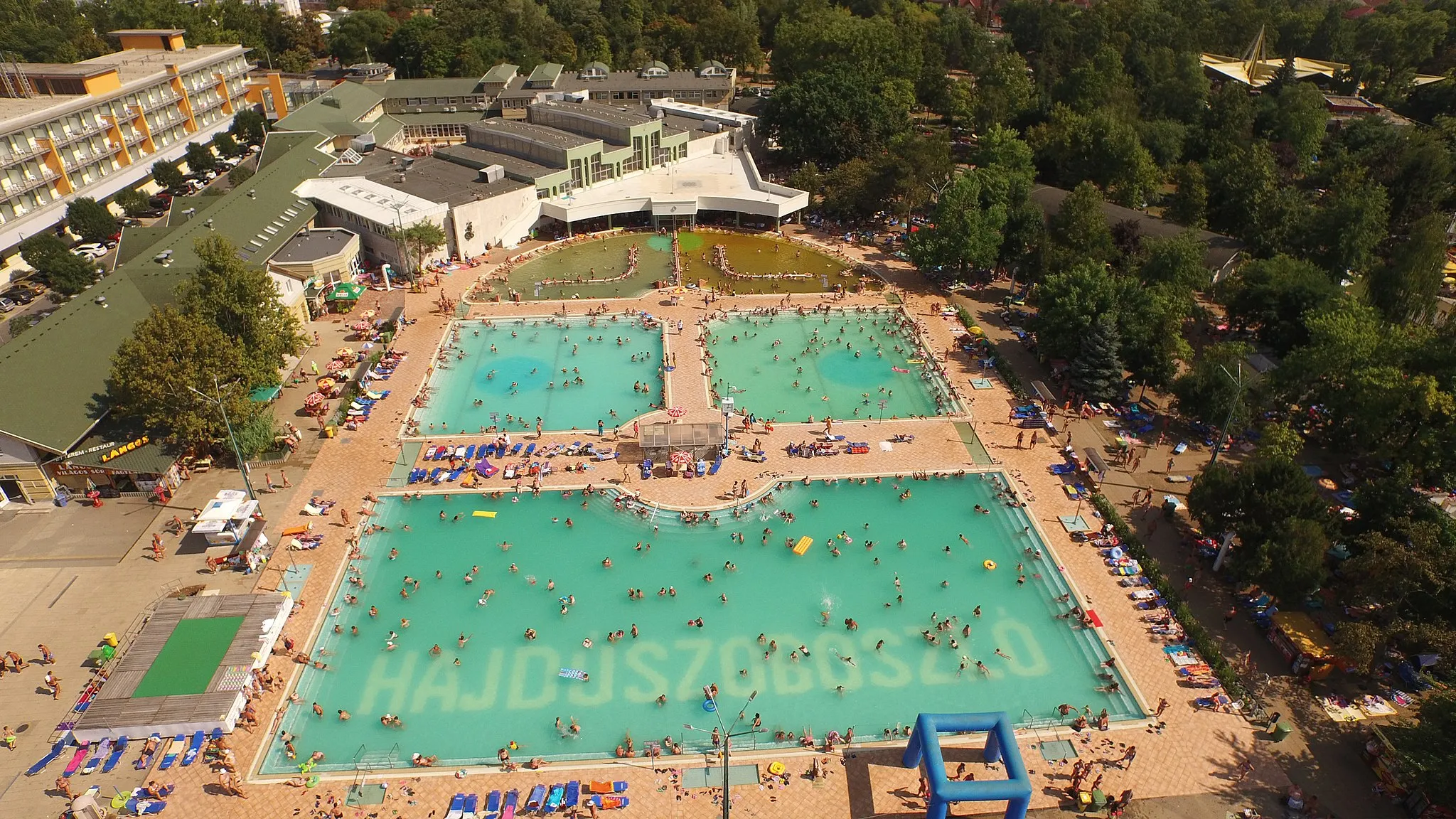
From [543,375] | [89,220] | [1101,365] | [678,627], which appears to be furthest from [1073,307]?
[89,220]

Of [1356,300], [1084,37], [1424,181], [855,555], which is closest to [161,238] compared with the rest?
[855,555]

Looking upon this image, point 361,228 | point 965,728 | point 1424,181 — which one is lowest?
point 965,728

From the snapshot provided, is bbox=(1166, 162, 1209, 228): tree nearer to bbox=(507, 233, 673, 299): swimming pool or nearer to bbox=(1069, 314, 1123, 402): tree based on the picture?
bbox=(1069, 314, 1123, 402): tree

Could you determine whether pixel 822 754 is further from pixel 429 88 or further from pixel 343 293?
pixel 429 88

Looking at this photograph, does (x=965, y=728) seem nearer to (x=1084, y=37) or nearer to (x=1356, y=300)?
(x=1356, y=300)

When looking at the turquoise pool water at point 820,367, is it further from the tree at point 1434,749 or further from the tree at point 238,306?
the tree at point 1434,749

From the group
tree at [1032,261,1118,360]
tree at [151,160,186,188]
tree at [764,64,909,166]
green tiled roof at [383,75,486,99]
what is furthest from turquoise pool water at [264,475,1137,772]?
green tiled roof at [383,75,486,99]
